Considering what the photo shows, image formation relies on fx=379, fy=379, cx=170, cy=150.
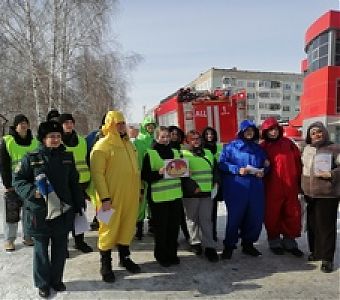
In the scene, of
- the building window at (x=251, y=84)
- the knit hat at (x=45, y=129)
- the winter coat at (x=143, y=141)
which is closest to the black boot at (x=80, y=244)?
the winter coat at (x=143, y=141)

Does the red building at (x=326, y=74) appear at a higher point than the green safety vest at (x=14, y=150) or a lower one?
higher

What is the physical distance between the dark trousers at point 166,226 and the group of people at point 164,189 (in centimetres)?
1

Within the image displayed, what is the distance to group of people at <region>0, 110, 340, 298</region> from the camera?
3.65 m

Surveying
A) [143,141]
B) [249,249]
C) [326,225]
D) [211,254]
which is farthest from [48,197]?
[326,225]

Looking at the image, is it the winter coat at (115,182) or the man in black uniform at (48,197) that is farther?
the winter coat at (115,182)

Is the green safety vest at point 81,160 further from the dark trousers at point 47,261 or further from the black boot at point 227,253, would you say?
the black boot at point 227,253

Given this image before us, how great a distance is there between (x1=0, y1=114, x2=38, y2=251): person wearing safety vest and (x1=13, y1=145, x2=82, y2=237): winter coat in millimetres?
1269

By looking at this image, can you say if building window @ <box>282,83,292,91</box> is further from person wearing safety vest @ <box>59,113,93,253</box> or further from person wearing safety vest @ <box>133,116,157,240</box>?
person wearing safety vest @ <box>59,113,93,253</box>

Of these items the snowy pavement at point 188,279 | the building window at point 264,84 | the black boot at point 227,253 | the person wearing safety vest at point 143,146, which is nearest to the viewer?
the snowy pavement at point 188,279

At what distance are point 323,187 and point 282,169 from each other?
590 millimetres

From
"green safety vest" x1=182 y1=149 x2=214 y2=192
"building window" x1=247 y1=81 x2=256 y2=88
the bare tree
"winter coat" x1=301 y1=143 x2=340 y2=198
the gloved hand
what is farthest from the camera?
"building window" x1=247 y1=81 x2=256 y2=88

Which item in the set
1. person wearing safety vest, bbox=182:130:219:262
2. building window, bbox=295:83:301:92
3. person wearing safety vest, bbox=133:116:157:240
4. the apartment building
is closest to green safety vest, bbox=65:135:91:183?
person wearing safety vest, bbox=133:116:157:240

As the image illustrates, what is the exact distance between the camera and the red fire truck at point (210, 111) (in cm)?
764

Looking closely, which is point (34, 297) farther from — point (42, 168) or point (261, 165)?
point (261, 165)
